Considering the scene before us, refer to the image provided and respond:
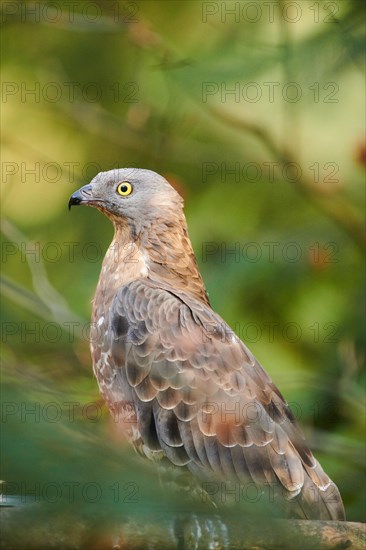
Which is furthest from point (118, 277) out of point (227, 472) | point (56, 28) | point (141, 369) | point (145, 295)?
point (56, 28)

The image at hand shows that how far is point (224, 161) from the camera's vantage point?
5312mm

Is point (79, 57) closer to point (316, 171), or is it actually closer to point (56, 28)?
point (56, 28)

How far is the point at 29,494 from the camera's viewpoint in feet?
2.71

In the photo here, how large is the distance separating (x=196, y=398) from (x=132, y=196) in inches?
42.3

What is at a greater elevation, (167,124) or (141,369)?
(167,124)

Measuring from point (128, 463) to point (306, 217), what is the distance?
4.36m

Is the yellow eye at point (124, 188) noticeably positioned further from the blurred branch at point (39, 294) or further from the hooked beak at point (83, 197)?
the blurred branch at point (39, 294)

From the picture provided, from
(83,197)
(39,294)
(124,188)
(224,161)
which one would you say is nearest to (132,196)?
(124,188)

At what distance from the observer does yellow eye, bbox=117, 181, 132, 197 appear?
13.2ft

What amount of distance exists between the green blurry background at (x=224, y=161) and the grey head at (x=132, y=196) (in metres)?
0.56

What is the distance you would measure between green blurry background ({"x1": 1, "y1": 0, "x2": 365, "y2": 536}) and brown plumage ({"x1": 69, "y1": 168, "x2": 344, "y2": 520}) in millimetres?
211

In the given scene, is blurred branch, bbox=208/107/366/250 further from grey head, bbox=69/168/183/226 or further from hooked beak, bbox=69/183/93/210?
hooked beak, bbox=69/183/93/210

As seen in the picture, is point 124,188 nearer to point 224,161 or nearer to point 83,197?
point 83,197

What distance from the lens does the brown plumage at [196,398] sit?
3334 mm
